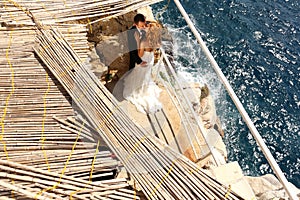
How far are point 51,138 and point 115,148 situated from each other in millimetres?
1192

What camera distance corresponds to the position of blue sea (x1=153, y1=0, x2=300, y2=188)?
39.1 feet

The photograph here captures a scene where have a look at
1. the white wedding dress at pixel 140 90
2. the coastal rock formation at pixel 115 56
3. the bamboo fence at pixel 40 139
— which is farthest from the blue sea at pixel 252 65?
the bamboo fence at pixel 40 139

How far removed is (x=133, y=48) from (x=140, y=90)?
39.8 inches

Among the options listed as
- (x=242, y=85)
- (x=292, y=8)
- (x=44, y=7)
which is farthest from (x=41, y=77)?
(x=292, y=8)

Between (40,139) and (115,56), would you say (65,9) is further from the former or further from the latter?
(40,139)

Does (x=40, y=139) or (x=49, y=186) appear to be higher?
(x=40, y=139)

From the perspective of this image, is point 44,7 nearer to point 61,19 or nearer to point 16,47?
point 61,19

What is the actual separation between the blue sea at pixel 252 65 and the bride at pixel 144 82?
4.63 m

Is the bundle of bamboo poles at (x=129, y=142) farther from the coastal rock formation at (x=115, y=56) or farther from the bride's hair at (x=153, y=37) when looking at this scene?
the bride's hair at (x=153, y=37)

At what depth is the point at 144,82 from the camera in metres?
7.96

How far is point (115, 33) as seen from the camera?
893cm

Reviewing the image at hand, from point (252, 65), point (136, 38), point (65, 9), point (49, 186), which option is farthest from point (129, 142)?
point (252, 65)

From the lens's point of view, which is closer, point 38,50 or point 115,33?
point 38,50

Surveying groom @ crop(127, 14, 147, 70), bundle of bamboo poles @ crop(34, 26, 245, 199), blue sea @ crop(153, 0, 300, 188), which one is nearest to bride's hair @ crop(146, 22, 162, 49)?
groom @ crop(127, 14, 147, 70)
